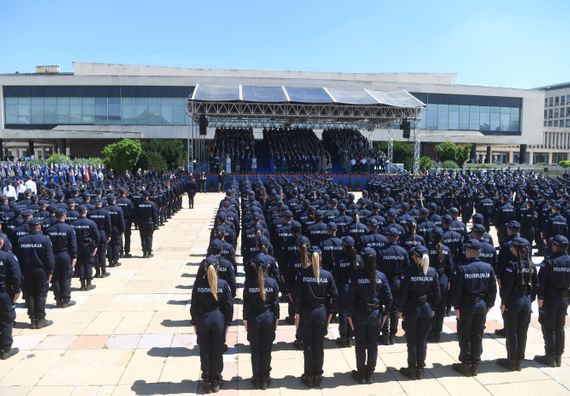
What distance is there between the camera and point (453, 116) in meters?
56.2

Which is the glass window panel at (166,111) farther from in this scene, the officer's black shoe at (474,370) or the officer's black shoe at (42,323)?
the officer's black shoe at (474,370)

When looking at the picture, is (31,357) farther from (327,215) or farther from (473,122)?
(473,122)

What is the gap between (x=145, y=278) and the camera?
11469 mm

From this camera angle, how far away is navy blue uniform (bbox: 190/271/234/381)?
229 inches

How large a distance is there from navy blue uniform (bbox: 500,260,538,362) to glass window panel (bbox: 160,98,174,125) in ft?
154

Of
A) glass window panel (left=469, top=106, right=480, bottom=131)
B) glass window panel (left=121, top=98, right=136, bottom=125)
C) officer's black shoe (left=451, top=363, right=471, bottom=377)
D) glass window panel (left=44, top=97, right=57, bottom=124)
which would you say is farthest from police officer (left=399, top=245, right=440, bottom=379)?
glass window panel (left=469, top=106, right=480, bottom=131)

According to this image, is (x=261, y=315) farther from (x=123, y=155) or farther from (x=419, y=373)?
(x=123, y=155)

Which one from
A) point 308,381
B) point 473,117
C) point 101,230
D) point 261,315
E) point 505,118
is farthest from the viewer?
point 505,118

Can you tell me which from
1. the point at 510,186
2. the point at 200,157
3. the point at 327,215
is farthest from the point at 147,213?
the point at 200,157

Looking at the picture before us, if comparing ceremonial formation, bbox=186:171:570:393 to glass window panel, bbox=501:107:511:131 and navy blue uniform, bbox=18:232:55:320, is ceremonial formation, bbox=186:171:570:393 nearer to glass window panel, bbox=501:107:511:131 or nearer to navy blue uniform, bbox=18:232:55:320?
navy blue uniform, bbox=18:232:55:320

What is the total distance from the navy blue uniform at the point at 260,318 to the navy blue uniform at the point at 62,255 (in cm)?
436

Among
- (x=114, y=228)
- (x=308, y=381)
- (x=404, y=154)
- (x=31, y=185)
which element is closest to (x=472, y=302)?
(x=308, y=381)

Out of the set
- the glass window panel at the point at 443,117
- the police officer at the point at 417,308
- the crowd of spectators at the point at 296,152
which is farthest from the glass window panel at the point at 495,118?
the police officer at the point at 417,308

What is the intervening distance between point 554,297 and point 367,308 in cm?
258
